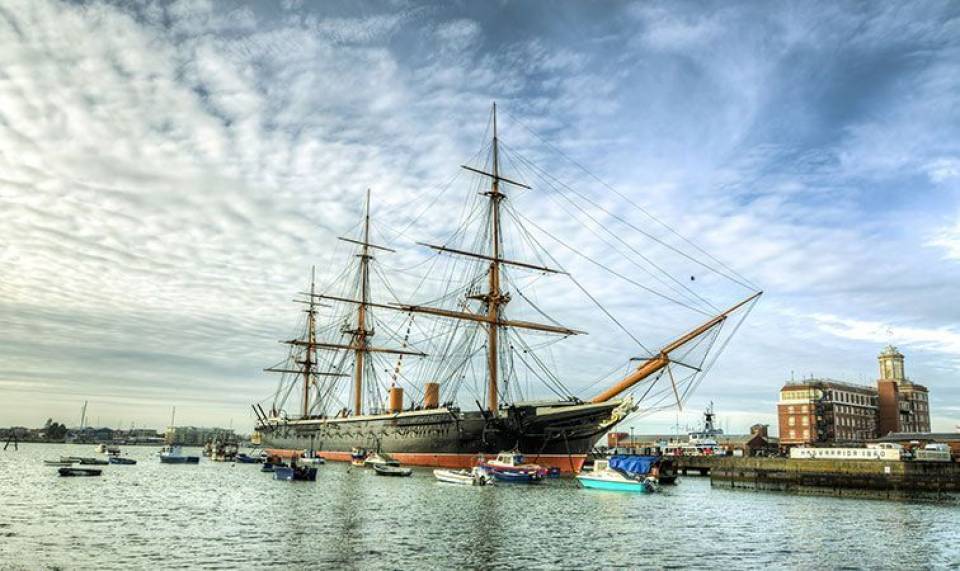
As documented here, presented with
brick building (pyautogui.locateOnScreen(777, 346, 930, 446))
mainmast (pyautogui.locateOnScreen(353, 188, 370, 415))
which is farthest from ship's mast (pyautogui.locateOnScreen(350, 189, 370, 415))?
brick building (pyautogui.locateOnScreen(777, 346, 930, 446))

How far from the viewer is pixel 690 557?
26375 mm

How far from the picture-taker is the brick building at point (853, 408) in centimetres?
13025

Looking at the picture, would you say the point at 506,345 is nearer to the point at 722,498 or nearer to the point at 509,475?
the point at 509,475

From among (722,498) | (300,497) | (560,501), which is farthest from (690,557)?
(722,498)

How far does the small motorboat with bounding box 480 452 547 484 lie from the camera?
2227 inches

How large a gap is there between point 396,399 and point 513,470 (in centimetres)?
3247

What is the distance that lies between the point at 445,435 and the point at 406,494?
21.2 meters

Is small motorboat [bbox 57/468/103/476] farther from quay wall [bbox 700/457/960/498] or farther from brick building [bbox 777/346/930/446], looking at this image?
brick building [bbox 777/346/930/446]

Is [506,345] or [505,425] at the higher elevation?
[506,345]

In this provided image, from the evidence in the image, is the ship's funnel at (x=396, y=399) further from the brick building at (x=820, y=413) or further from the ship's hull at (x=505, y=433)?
the brick building at (x=820, y=413)

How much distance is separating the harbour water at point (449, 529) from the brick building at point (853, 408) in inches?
3287

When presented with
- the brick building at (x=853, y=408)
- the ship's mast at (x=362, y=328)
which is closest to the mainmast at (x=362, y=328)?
the ship's mast at (x=362, y=328)

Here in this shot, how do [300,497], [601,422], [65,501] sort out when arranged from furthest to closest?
[601,422] → [300,497] → [65,501]

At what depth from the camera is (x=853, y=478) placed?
195 feet
